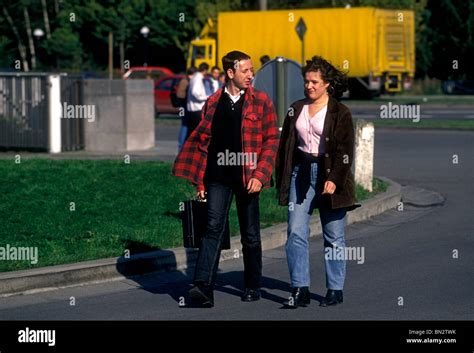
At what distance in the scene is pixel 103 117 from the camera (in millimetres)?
24062

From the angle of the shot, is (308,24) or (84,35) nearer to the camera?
(308,24)

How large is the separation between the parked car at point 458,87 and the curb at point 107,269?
52.0 m

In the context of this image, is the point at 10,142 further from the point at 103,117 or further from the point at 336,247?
the point at 336,247

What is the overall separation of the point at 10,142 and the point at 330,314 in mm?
15976

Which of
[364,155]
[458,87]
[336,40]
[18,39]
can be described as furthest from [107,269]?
[18,39]

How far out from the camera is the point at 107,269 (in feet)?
35.3

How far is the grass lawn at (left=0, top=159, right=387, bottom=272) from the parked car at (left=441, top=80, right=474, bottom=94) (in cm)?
4614

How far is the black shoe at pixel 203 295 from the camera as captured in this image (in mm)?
9320

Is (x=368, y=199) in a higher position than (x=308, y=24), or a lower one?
lower

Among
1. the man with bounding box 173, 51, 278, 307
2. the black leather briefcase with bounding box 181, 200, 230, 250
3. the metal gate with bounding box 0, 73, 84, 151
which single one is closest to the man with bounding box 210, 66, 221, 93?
the metal gate with bounding box 0, 73, 84, 151

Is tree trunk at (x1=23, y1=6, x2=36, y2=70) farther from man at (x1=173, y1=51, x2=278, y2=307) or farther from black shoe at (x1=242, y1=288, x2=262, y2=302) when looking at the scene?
man at (x1=173, y1=51, x2=278, y2=307)
